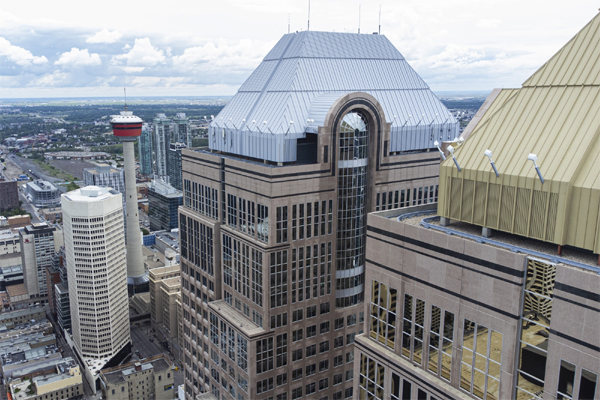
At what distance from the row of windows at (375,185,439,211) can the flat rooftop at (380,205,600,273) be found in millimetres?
26967

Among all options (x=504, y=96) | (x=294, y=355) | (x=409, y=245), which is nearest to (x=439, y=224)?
(x=409, y=245)

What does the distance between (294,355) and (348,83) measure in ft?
131

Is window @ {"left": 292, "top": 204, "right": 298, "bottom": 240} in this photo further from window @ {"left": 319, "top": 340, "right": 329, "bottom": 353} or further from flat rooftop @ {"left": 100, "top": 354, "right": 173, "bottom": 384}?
flat rooftop @ {"left": 100, "top": 354, "right": 173, "bottom": 384}

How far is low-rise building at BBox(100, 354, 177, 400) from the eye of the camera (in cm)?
18538

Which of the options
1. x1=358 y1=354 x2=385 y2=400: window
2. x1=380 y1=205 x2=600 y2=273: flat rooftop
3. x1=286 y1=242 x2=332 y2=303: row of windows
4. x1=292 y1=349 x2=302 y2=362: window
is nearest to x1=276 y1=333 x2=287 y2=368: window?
x1=292 y1=349 x2=302 y2=362: window

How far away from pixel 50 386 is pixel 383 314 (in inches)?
7166

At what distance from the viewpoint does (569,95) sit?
35750 millimetres

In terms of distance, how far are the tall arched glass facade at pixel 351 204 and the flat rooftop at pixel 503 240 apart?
79.0 ft

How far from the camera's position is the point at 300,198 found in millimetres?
65688

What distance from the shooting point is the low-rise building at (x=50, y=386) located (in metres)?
184

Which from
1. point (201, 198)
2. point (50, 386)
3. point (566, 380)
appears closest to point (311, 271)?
point (201, 198)

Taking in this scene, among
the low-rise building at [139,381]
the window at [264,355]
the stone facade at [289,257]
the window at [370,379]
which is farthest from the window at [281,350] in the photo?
the low-rise building at [139,381]

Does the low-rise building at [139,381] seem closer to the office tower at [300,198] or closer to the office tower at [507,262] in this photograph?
the office tower at [300,198]

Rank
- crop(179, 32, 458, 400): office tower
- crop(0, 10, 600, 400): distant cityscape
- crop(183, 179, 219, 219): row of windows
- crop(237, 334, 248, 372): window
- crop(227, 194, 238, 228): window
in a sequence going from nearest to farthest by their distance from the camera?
crop(0, 10, 600, 400): distant cityscape → crop(179, 32, 458, 400): office tower → crop(237, 334, 248, 372): window → crop(227, 194, 238, 228): window → crop(183, 179, 219, 219): row of windows
